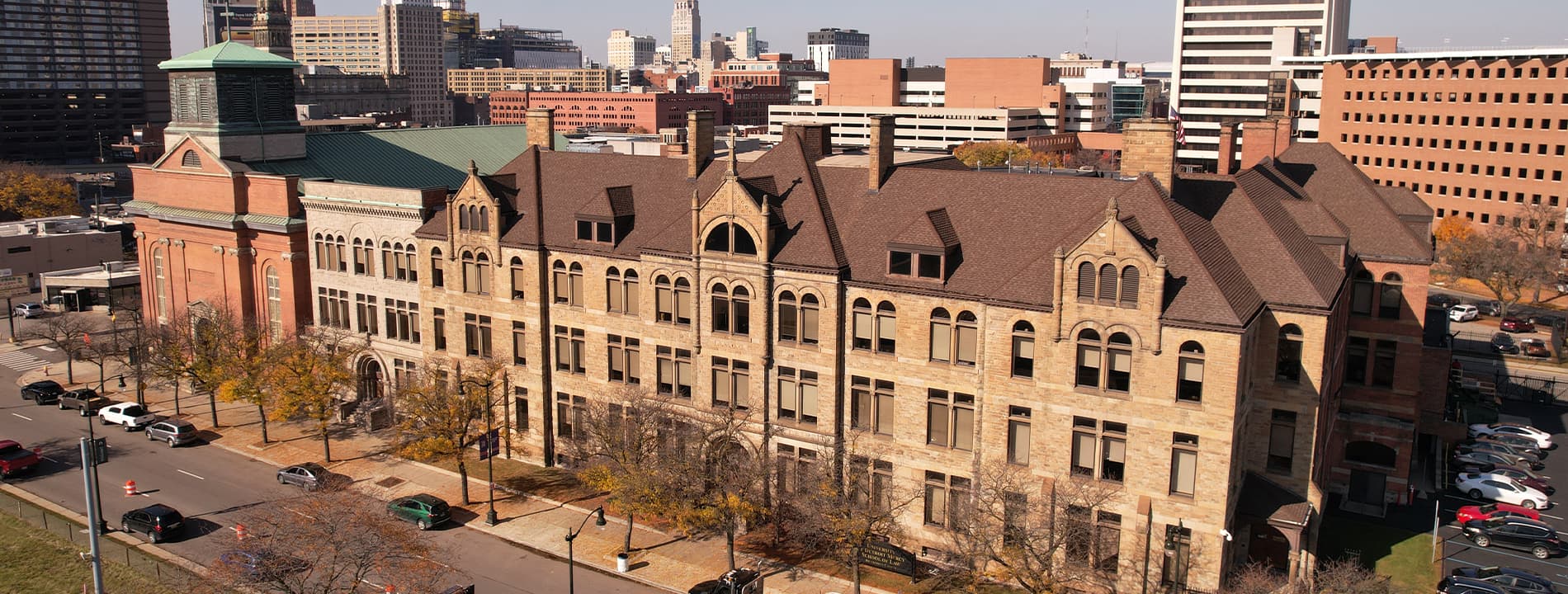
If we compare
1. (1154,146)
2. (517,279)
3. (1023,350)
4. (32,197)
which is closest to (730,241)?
(1023,350)

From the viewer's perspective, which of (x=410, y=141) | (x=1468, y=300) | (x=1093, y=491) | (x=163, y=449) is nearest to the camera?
(x=1093, y=491)

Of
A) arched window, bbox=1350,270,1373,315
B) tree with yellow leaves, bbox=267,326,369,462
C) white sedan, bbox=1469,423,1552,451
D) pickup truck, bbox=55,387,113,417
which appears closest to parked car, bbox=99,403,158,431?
pickup truck, bbox=55,387,113,417

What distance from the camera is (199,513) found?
54781mm

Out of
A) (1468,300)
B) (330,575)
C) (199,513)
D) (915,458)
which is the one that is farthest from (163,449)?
(1468,300)

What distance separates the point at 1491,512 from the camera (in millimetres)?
54188

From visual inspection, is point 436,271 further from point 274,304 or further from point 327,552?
point 327,552

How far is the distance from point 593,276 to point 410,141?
40.3m

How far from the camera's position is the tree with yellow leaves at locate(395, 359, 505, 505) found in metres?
54.4

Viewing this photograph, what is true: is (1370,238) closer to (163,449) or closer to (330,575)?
(330,575)

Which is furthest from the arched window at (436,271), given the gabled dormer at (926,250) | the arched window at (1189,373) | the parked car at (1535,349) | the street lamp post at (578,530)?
the parked car at (1535,349)

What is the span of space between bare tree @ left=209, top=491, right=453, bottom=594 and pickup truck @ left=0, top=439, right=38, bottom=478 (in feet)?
88.3

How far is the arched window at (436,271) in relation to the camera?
62.2m

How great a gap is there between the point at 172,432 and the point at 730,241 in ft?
126

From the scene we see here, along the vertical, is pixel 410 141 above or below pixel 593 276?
above
